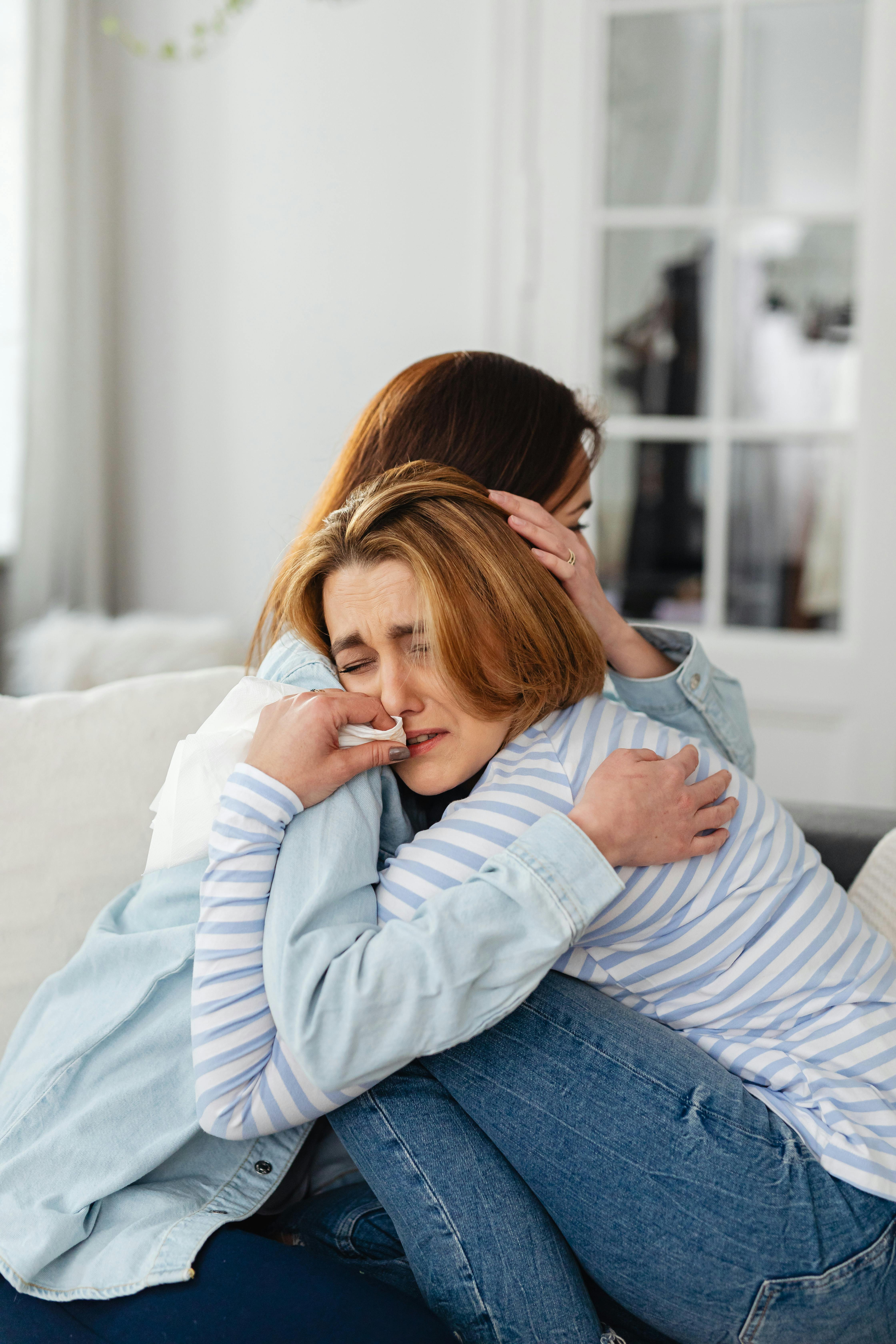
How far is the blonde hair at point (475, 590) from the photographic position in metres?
1.00

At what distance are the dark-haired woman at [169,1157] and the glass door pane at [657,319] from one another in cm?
159

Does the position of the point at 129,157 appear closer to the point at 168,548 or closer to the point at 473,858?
the point at 168,548

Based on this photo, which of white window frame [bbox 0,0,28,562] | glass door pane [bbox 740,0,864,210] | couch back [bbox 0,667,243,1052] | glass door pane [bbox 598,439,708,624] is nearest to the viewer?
couch back [bbox 0,667,243,1052]

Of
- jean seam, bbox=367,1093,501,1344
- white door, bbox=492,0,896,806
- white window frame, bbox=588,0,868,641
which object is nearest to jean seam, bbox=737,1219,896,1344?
jean seam, bbox=367,1093,501,1344

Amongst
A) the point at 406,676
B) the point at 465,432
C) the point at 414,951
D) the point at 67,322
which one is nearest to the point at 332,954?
the point at 414,951

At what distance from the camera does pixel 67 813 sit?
1.20 meters

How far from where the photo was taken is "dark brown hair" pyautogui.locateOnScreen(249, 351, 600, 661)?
1.21m

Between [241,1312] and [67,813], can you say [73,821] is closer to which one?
[67,813]

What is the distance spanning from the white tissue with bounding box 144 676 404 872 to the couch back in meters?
0.22

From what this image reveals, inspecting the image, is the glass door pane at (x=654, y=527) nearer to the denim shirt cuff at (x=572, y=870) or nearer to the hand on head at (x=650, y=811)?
the hand on head at (x=650, y=811)

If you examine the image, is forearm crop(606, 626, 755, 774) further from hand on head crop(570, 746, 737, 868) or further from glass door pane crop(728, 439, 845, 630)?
glass door pane crop(728, 439, 845, 630)

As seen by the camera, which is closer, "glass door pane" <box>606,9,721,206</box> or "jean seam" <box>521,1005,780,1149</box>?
"jean seam" <box>521,1005,780,1149</box>

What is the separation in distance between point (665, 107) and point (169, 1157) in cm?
249

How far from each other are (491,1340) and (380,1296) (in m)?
0.09
